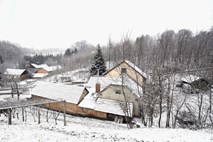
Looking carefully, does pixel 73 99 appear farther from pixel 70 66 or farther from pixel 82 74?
pixel 70 66

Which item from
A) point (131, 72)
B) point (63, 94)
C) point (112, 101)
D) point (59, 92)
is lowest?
point (112, 101)

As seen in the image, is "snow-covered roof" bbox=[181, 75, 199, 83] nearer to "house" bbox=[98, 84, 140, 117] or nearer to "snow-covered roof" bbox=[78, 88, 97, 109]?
"house" bbox=[98, 84, 140, 117]

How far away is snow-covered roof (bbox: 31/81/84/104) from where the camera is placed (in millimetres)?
29641

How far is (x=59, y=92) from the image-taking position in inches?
1254

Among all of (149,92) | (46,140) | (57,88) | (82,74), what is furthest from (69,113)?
(82,74)

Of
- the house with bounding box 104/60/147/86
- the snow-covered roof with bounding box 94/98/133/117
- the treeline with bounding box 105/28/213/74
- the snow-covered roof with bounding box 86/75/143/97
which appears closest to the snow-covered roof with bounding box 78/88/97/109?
the snow-covered roof with bounding box 94/98/133/117

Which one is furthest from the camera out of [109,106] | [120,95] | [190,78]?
[120,95]

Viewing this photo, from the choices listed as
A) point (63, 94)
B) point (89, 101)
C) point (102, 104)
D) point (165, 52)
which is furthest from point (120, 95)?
point (63, 94)

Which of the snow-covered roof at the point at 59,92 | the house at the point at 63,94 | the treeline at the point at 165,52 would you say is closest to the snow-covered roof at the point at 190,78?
the treeline at the point at 165,52

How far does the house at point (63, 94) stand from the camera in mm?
29078

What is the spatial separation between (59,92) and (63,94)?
4.00 feet

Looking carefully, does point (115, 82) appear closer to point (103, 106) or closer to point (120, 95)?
point (120, 95)

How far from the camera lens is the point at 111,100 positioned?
27312mm

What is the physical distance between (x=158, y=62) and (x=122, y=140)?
32.3 ft
